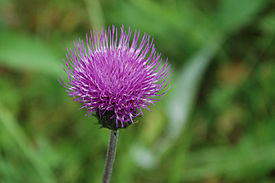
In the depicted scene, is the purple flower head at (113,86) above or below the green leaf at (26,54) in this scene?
below

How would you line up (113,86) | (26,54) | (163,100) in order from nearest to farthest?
(113,86) → (26,54) → (163,100)

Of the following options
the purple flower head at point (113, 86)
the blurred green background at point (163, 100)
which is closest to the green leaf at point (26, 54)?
the blurred green background at point (163, 100)

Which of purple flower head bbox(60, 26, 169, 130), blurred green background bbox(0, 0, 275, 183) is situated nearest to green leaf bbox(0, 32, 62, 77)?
blurred green background bbox(0, 0, 275, 183)

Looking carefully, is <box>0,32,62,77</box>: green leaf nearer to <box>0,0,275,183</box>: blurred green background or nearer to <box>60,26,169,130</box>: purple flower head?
<box>0,0,275,183</box>: blurred green background

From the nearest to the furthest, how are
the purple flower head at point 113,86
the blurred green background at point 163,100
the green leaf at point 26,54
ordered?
1. the purple flower head at point 113,86
2. the blurred green background at point 163,100
3. the green leaf at point 26,54

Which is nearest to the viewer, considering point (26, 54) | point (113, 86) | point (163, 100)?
point (113, 86)

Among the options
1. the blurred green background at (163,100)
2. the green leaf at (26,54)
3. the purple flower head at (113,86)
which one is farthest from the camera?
the green leaf at (26,54)

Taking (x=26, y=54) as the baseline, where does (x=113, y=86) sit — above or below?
below

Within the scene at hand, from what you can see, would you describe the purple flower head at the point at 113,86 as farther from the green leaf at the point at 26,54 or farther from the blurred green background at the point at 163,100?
the green leaf at the point at 26,54

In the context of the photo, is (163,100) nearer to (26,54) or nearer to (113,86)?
(26,54)

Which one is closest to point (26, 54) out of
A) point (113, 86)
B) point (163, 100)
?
point (163, 100)

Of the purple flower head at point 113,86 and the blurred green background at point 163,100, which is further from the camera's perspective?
the blurred green background at point 163,100
